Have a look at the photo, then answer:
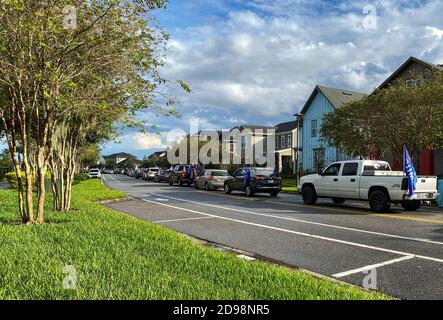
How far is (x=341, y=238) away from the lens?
892 cm

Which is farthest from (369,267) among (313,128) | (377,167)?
(313,128)

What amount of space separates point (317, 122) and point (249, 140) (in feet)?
82.2

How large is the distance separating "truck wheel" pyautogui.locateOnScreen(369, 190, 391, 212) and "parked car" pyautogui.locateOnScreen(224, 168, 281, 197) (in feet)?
25.8

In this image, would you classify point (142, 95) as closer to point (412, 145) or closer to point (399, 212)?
point (399, 212)

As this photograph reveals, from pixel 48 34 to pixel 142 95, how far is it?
251 centimetres

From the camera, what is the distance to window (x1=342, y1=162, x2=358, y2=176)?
1525cm

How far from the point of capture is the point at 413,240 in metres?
8.64

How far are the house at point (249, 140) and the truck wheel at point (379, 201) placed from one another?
146 feet

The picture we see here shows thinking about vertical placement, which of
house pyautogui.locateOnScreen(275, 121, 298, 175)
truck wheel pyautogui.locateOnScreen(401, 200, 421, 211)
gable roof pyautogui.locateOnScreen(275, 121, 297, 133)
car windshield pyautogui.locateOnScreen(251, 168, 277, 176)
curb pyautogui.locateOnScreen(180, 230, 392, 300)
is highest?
gable roof pyautogui.locateOnScreen(275, 121, 297, 133)

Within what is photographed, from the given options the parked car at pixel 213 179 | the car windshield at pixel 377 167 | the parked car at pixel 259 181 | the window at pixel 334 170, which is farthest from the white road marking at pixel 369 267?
the parked car at pixel 213 179

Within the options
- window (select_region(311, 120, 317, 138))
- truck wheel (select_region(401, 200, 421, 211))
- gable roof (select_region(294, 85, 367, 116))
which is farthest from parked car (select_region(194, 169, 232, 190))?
window (select_region(311, 120, 317, 138))

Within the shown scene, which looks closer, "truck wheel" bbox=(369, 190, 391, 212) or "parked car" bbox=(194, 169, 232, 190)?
"truck wheel" bbox=(369, 190, 391, 212)

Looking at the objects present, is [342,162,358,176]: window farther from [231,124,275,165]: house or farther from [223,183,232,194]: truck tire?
[231,124,275,165]: house

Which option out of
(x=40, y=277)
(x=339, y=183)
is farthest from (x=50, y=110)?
(x=339, y=183)
